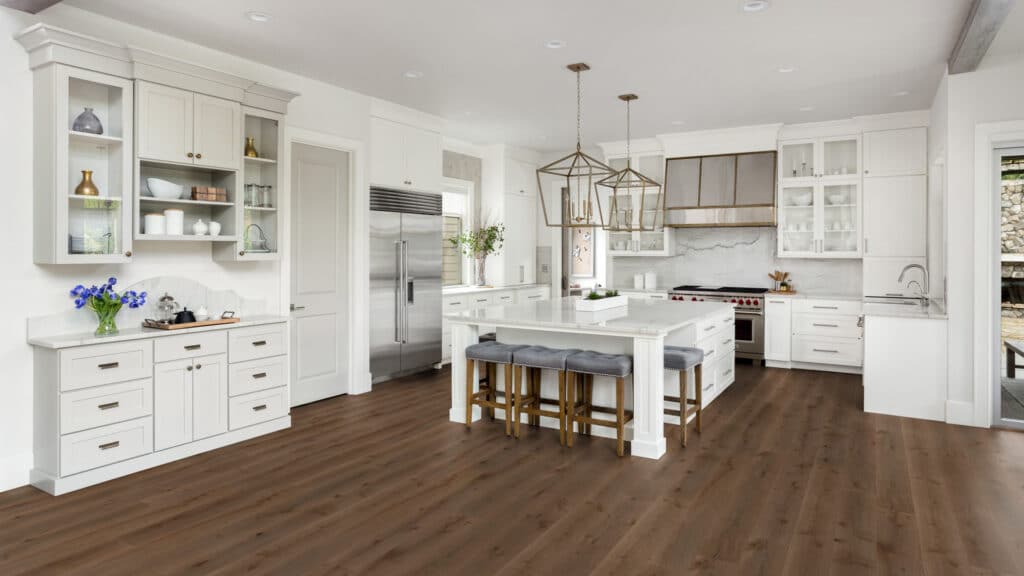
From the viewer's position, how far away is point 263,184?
4828mm

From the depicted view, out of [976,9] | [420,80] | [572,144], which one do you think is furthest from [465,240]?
[976,9]

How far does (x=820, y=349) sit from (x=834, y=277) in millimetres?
951

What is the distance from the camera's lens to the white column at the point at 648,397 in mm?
4016

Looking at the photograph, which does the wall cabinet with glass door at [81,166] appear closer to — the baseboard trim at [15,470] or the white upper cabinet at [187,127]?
the white upper cabinet at [187,127]

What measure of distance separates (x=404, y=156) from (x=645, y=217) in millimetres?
3415

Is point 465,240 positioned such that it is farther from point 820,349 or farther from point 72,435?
point 72,435

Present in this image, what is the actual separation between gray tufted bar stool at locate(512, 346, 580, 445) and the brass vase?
2.76m

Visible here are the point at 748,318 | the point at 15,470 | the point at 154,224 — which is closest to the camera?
the point at 15,470

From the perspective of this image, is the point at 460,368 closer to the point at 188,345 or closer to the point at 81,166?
the point at 188,345

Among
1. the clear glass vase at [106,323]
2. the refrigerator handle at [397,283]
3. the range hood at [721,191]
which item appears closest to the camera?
the clear glass vase at [106,323]

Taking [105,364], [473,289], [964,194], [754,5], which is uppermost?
[754,5]

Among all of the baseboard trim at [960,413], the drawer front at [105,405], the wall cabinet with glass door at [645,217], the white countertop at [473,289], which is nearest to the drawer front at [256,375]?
the drawer front at [105,405]

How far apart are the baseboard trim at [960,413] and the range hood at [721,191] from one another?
2.98 metres

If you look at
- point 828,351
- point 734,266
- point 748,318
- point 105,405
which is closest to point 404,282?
point 105,405
